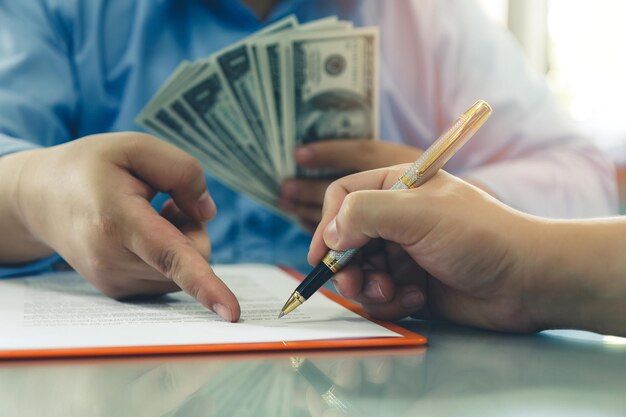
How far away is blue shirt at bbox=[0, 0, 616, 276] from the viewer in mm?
993

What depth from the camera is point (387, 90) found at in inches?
45.2

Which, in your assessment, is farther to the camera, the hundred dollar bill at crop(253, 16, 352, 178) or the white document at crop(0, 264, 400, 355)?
the hundred dollar bill at crop(253, 16, 352, 178)

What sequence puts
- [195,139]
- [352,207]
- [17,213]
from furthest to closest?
[195,139] < [17,213] < [352,207]

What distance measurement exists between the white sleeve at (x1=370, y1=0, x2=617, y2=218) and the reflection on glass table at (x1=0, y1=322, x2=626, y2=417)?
682mm

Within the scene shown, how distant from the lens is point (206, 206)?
0.63 meters

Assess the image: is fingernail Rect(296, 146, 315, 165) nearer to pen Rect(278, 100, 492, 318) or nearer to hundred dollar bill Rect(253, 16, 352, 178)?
hundred dollar bill Rect(253, 16, 352, 178)

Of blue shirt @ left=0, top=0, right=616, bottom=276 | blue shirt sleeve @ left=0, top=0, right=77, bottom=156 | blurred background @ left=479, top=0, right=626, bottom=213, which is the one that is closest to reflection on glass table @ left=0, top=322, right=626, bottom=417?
blue shirt @ left=0, top=0, right=616, bottom=276

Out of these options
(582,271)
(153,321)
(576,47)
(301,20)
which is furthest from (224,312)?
(576,47)

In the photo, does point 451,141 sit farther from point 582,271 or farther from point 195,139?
point 195,139

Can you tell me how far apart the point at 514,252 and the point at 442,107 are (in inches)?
28.8

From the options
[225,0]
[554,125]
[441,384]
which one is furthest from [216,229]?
[441,384]

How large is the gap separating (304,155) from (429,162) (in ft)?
1.61

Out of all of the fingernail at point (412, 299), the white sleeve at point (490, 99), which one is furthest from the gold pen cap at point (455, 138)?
the white sleeve at point (490, 99)

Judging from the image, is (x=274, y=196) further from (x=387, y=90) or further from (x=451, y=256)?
(x=451, y=256)
